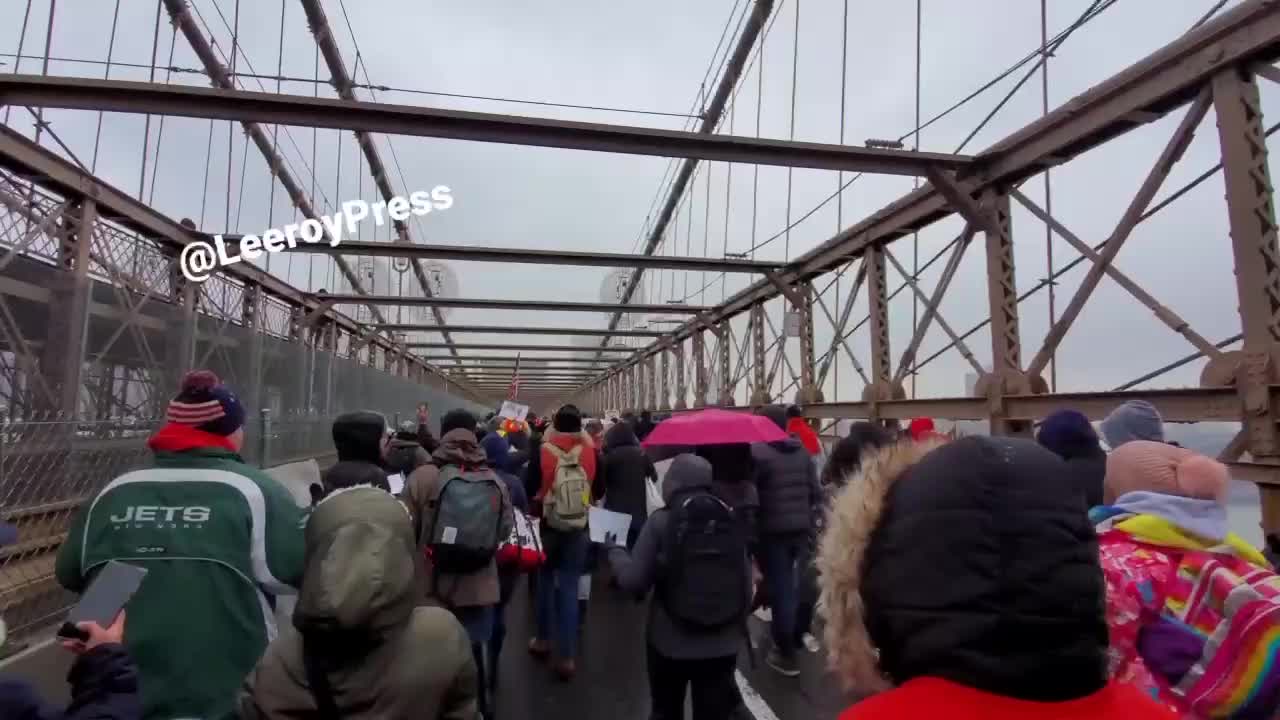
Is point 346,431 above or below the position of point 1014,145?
below

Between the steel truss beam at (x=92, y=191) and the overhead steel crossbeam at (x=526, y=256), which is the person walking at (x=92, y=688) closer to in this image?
the steel truss beam at (x=92, y=191)

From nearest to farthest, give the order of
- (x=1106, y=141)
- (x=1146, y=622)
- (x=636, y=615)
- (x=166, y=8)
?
1. (x=1146, y=622)
2. (x=1106, y=141)
3. (x=636, y=615)
4. (x=166, y=8)

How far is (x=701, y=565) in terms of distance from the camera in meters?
3.10

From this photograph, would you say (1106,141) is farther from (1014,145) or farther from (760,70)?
(760,70)

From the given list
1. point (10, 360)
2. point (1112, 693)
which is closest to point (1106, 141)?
point (1112, 693)

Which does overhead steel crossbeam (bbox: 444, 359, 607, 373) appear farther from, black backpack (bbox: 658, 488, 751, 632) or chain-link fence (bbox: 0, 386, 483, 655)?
black backpack (bbox: 658, 488, 751, 632)

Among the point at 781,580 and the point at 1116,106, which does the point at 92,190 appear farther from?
the point at 1116,106

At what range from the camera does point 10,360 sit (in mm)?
5152

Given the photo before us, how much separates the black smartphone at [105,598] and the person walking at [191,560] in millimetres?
488

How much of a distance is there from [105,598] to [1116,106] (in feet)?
22.7

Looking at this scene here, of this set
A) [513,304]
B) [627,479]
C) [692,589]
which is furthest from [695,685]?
[513,304]

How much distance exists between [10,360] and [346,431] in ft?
11.9

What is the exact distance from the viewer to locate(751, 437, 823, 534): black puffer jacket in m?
5.02

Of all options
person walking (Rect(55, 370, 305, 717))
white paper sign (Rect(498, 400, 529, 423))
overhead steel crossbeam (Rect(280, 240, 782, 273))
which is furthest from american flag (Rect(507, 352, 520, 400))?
person walking (Rect(55, 370, 305, 717))
